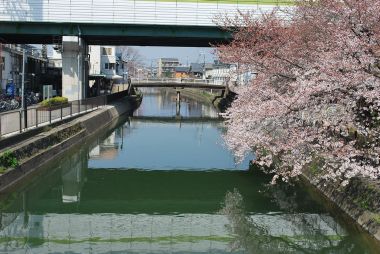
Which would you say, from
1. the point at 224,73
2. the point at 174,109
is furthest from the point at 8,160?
the point at 224,73

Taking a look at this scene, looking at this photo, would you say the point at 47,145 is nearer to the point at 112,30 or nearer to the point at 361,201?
the point at 361,201

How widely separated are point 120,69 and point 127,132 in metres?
63.9

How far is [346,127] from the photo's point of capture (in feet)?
38.7

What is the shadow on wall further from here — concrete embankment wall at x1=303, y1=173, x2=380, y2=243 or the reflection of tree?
concrete embankment wall at x1=303, y1=173, x2=380, y2=243

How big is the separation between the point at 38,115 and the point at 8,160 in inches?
309

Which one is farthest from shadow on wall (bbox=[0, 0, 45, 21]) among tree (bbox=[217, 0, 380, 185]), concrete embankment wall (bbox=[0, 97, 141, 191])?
tree (bbox=[217, 0, 380, 185])

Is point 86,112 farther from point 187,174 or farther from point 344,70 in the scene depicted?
point 344,70

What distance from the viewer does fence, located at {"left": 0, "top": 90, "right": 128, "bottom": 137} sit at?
61.5 ft

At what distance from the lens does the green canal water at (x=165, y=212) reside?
38.0 feet

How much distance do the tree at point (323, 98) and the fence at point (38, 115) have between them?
8.93 meters

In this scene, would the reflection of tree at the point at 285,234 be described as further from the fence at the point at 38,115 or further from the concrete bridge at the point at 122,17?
the concrete bridge at the point at 122,17

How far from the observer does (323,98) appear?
39.0 feet

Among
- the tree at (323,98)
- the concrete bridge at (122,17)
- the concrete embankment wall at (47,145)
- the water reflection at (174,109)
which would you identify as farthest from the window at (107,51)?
the tree at (323,98)

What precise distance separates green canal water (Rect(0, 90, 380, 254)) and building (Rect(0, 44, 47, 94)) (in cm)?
2756
